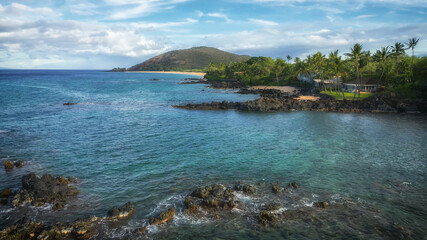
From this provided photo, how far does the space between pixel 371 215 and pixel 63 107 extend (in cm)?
7858

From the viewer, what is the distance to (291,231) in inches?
727

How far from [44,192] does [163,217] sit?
1248 centimetres

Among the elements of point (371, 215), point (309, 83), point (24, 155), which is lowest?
point (371, 215)

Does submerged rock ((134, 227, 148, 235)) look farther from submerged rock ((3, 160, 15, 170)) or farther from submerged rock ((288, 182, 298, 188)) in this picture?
submerged rock ((3, 160, 15, 170))

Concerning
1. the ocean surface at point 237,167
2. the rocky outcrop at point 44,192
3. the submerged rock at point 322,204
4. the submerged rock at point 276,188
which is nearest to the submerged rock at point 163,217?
the ocean surface at point 237,167

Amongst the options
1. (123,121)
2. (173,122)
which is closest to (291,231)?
(173,122)

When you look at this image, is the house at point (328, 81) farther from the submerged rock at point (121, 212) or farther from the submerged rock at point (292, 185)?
the submerged rock at point (121, 212)

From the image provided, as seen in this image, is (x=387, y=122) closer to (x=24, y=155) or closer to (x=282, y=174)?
(x=282, y=174)

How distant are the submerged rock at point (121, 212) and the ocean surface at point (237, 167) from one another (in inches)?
30.1

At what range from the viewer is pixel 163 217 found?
65.1ft

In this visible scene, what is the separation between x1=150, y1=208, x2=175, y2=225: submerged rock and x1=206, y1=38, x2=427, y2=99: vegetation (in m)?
72.6

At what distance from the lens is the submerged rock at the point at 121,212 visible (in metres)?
20.3

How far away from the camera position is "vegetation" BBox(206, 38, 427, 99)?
76.3m

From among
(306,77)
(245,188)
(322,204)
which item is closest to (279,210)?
(322,204)
